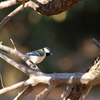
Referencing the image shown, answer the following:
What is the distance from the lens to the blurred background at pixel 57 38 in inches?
207

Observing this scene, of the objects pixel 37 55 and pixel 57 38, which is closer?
pixel 37 55

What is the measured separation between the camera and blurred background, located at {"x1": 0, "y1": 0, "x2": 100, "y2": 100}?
525 centimetres

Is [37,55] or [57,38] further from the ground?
[37,55]

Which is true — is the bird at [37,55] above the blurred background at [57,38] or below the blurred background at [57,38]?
above

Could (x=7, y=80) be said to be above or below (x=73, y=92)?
below

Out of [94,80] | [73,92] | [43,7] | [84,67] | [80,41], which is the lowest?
[84,67]

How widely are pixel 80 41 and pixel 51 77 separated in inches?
175

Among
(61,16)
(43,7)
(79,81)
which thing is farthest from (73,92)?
(61,16)

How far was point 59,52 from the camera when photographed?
5.63m

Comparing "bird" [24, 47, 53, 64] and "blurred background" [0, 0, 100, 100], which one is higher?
"bird" [24, 47, 53, 64]

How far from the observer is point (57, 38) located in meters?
5.56

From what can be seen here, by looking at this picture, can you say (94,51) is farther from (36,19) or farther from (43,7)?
(43,7)

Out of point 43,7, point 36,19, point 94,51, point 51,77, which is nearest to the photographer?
point 51,77

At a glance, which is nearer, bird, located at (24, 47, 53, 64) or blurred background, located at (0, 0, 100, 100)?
bird, located at (24, 47, 53, 64)
